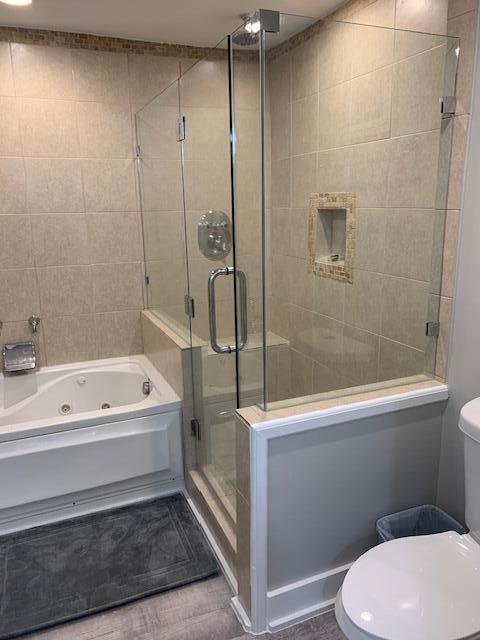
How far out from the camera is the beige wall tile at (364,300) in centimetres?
206

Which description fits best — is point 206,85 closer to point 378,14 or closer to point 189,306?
point 378,14

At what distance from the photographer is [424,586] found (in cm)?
135

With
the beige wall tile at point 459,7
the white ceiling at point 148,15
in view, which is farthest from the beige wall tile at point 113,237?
the beige wall tile at point 459,7

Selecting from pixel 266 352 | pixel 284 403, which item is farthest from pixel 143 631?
pixel 266 352

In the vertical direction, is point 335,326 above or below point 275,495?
above

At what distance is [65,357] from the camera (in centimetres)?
312

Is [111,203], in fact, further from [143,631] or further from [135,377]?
[143,631]

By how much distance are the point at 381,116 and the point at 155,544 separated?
81.9 inches

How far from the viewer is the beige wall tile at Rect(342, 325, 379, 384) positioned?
2.00 meters

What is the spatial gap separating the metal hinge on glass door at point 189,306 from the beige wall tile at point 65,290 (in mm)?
890

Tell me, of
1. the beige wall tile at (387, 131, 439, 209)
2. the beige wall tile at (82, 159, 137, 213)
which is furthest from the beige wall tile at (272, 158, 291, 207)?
the beige wall tile at (82, 159, 137, 213)

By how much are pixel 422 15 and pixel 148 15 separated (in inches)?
52.1

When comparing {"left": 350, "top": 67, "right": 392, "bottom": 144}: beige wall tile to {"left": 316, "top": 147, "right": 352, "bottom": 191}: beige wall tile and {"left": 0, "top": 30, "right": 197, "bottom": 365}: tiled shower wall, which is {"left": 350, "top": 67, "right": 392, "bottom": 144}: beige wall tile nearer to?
{"left": 316, "top": 147, "right": 352, "bottom": 191}: beige wall tile

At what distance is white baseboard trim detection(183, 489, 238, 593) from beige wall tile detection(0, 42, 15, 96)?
239 cm
